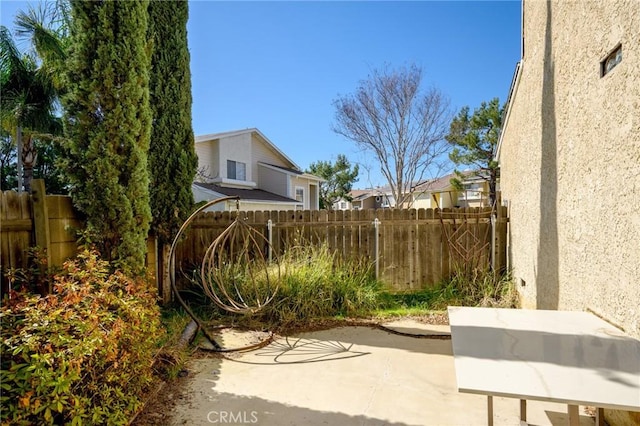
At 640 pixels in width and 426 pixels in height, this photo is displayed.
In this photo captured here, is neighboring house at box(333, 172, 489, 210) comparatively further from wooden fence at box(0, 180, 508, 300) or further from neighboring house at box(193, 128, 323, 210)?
wooden fence at box(0, 180, 508, 300)

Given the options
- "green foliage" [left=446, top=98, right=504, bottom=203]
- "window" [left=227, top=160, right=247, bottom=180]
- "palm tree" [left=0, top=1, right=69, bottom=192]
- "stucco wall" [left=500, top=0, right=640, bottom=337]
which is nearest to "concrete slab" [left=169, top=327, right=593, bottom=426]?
"stucco wall" [left=500, top=0, right=640, bottom=337]

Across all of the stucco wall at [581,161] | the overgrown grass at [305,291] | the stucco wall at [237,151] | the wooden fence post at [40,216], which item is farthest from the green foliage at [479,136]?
the wooden fence post at [40,216]

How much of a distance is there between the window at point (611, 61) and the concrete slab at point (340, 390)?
8.34 feet

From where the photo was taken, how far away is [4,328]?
208cm

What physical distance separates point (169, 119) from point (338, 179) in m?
24.2

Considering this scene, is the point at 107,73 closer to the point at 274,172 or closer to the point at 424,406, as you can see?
the point at 424,406

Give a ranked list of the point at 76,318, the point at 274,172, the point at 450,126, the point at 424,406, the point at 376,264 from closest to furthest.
→ the point at 76,318 → the point at 424,406 → the point at 376,264 → the point at 450,126 → the point at 274,172

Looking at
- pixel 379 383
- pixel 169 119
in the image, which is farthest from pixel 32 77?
pixel 379 383

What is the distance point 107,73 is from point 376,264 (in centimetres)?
487

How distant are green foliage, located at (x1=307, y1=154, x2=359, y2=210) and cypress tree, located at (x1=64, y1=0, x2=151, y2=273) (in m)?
25.1

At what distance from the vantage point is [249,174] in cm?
1667

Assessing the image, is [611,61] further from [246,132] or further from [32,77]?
[246,132]

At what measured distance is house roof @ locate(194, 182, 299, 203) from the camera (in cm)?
1344

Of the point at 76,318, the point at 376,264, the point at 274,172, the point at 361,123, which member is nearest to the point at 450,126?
the point at 361,123
